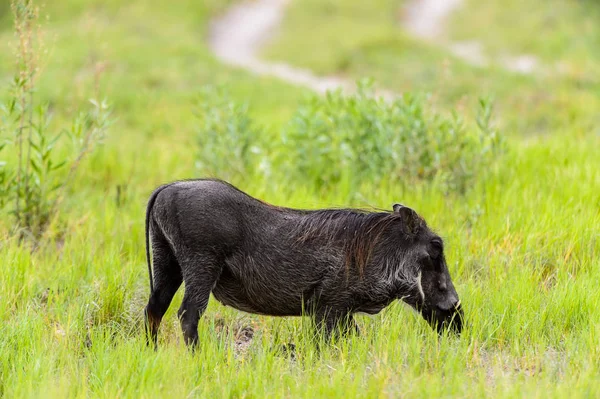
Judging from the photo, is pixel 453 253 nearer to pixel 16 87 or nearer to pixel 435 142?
pixel 435 142

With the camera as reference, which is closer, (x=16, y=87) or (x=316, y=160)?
(x=16, y=87)

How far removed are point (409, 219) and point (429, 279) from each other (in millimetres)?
335

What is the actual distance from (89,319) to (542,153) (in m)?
4.52

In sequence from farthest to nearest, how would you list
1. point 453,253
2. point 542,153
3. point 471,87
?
point 471,87, point 542,153, point 453,253

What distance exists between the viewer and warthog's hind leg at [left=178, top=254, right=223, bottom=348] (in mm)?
3814

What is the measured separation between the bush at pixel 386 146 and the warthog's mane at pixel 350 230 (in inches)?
85.2

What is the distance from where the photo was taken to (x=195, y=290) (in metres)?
3.82

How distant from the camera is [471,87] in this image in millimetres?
16109

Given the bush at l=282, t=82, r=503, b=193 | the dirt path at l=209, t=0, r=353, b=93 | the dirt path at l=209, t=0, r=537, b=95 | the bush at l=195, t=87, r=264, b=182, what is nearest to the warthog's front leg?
the bush at l=282, t=82, r=503, b=193

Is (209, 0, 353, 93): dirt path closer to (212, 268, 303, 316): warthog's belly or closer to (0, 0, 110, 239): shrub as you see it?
(0, 0, 110, 239): shrub

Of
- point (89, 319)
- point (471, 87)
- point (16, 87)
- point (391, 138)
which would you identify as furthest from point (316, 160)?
point (471, 87)

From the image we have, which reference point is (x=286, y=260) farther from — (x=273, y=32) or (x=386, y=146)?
(x=273, y=32)

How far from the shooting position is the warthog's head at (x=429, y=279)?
4.02 metres

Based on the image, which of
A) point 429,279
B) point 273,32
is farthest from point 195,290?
point 273,32
